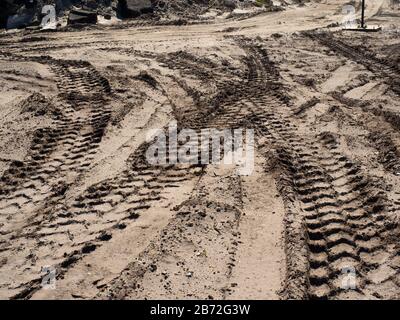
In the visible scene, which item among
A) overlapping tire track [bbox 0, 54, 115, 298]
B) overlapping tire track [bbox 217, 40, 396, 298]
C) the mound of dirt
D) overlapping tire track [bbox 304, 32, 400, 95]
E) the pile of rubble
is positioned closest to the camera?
overlapping tire track [bbox 217, 40, 396, 298]

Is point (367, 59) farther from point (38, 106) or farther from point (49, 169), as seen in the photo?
point (49, 169)

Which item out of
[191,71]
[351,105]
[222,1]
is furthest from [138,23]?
[351,105]

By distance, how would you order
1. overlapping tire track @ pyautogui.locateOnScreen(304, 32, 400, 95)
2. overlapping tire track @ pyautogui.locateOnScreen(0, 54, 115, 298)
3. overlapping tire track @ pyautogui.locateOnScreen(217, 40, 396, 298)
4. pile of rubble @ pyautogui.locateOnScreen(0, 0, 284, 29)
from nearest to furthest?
overlapping tire track @ pyautogui.locateOnScreen(217, 40, 396, 298) < overlapping tire track @ pyautogui.locateOnScreen(0, 54, 115, 298) < overlapping tire track @ pyautogui.locateOnScreen(304, 32, 400, 95) < pile of rubble @ pyautogui.locateOnScreen(0, 0, 284, 29)

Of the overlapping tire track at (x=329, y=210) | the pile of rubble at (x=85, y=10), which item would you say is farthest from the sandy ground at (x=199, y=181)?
the pile of rubble at (x=85, y=10)

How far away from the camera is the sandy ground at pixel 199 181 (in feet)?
14.9

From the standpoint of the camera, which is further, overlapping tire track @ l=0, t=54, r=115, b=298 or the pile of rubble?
the pile of rubble

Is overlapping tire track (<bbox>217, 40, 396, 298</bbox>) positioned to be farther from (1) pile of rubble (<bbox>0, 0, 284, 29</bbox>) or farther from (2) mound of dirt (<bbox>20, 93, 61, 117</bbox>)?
(1) pile of rubble (<bbox>0, 0, 284, 29</bbox>)

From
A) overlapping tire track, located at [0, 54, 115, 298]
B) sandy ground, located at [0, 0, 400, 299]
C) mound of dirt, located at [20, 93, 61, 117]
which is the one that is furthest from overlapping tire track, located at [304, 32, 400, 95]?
mound of dirt, located at [20, 93, 61, 117]

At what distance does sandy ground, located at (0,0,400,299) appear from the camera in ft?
14.9

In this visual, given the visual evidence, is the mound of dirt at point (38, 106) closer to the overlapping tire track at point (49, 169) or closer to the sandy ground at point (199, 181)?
the sandy ground at point (199, 181)

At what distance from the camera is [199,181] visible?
240 inches

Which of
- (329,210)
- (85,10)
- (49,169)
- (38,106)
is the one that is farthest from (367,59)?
(85,10)

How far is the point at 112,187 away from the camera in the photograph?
19.7ft
